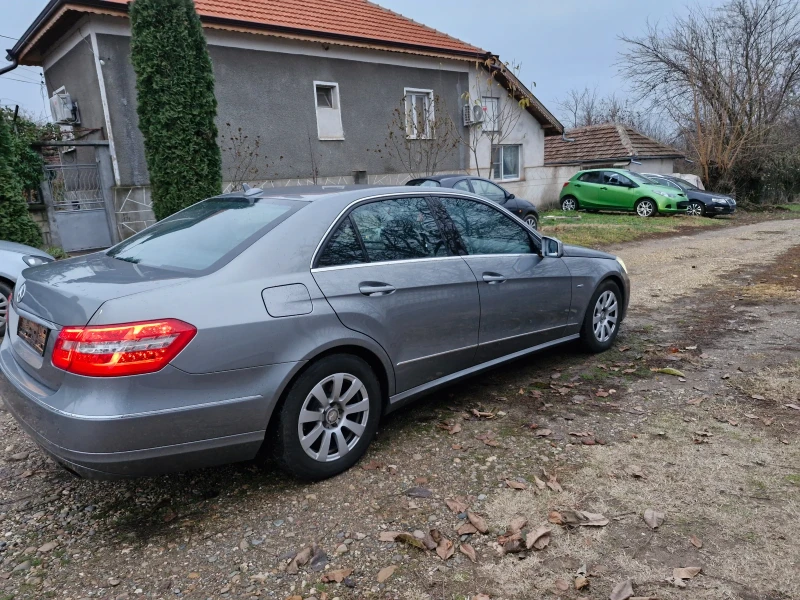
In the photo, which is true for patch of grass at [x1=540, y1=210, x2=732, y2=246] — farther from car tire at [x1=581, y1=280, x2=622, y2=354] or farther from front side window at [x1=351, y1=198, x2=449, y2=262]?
front side window at [x1=351, y1=198, x2=449, y2=262]

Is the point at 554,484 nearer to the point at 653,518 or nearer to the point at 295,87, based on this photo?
the point at 653,518

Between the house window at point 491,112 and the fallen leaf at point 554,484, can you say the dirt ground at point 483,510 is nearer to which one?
the fallen leaf at point 554,484

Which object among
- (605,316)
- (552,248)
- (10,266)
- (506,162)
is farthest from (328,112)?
(552,248)

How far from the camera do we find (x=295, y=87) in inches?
558

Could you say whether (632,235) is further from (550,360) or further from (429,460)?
(429,460)

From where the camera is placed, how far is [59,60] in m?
13.0

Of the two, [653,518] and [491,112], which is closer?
[653,518]

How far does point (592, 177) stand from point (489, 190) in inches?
320

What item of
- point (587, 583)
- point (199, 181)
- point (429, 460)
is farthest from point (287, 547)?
point (199, 181)

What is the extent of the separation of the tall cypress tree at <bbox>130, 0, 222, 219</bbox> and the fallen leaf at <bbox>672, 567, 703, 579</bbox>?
9687 millimetres

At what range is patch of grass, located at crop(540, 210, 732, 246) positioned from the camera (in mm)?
13805

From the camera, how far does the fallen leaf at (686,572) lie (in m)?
2.36

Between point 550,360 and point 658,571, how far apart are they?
9.18 feet

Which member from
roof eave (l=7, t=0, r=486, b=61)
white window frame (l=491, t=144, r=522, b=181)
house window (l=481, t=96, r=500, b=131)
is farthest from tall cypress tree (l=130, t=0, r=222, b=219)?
white window frame (l=491, t=144, r=522, b=181)
